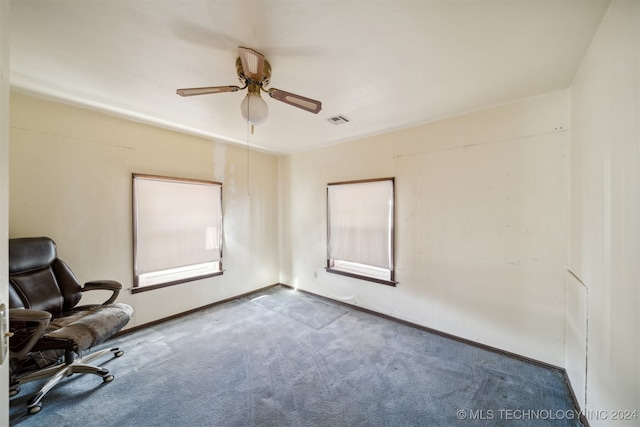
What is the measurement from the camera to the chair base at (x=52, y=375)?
1674 mm

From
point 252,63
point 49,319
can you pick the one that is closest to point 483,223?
point 252,63

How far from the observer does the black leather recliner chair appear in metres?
1.64

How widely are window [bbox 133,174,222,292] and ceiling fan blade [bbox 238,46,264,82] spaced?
2.05m

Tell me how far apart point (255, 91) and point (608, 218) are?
231cm

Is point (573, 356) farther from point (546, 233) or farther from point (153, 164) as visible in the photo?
point (153, 164)

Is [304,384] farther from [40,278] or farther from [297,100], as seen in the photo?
[40,278]

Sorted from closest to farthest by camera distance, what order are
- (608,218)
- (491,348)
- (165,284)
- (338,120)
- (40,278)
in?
(608,218) < (40,278) < (491,348) < (338,120) < (165,284)

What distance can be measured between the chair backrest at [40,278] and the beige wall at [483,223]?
3.20 metres

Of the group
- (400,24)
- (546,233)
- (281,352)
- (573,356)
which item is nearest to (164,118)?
(400,24)

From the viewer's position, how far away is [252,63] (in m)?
1.55

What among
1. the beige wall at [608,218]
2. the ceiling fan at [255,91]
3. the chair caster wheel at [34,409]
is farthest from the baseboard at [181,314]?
the beige wall at [608,218]

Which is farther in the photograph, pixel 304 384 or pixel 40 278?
pixel 40 278

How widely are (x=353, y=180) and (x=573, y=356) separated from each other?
2730 millimetres

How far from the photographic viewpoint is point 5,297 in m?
0.75
